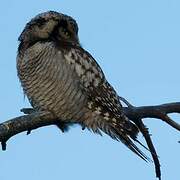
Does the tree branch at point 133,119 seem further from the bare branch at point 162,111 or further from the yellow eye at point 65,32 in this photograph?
the yellow eye at point 65,32

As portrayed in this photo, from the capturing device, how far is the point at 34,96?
5.34 meters

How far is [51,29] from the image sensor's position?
18.2ft

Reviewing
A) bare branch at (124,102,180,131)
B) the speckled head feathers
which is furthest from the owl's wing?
bare branch at (124,102,180,131)

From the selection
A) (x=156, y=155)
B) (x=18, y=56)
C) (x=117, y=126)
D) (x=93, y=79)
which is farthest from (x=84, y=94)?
(x=156, y=155)

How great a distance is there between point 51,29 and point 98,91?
0.85 metres

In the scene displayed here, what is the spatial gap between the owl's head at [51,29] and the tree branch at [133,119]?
1.27 m

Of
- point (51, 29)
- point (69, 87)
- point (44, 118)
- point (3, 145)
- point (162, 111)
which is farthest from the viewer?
point (51, 29)

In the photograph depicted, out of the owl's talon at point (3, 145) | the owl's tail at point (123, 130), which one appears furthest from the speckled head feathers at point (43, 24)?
the owl's talon at point (3, 145)

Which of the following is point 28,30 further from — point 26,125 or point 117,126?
point 26,125

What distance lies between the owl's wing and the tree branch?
53 centimetres

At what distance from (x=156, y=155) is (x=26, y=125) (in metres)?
0.96

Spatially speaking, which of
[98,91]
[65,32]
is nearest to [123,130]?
[98,91]

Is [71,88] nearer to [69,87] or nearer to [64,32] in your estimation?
[69,87]

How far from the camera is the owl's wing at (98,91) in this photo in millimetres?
4980
